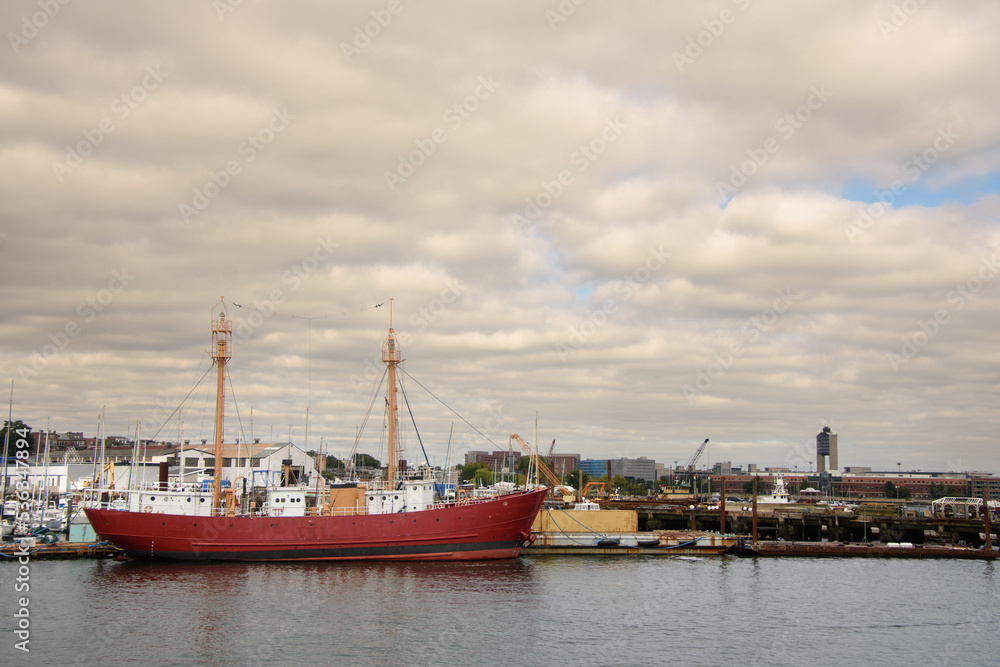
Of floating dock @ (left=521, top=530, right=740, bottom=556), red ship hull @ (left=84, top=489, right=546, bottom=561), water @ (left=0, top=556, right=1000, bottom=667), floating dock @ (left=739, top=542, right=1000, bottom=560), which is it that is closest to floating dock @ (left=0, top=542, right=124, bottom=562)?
water @ (left=0, top=556, right=1000, bottom=667)

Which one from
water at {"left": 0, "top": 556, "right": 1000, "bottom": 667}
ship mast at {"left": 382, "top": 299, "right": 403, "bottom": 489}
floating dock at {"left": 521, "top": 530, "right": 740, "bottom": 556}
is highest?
ship mast at {"left": 382, "top": 299, "right": 403, "bottom": 489}

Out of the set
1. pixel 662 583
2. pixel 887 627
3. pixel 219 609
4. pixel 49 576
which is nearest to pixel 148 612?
pixel 219 609

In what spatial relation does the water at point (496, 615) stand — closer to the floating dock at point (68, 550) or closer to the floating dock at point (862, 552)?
the floating dock at point (68, 550)

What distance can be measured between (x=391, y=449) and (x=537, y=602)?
20470mm

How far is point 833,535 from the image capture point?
8388 cm

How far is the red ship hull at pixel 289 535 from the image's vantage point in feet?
180

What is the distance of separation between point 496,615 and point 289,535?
20451 mm

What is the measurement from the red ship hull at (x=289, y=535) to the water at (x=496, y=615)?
1246 mm

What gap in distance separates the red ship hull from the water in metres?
1.25

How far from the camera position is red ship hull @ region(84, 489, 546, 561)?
54.9 m

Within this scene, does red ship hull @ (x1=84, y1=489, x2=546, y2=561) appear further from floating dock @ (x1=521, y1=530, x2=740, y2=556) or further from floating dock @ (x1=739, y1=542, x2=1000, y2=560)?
floating dock @ (x1=739, y1=542, x2=1000, y2=560)

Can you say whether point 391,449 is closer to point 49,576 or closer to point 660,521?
point 49,576

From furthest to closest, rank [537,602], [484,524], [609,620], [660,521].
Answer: [660,521] → [484,524] → [537,602] → [609,620]

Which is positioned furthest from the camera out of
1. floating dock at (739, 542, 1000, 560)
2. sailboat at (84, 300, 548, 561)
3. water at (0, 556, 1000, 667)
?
floating dock at (739, 542, 1000, 560)
